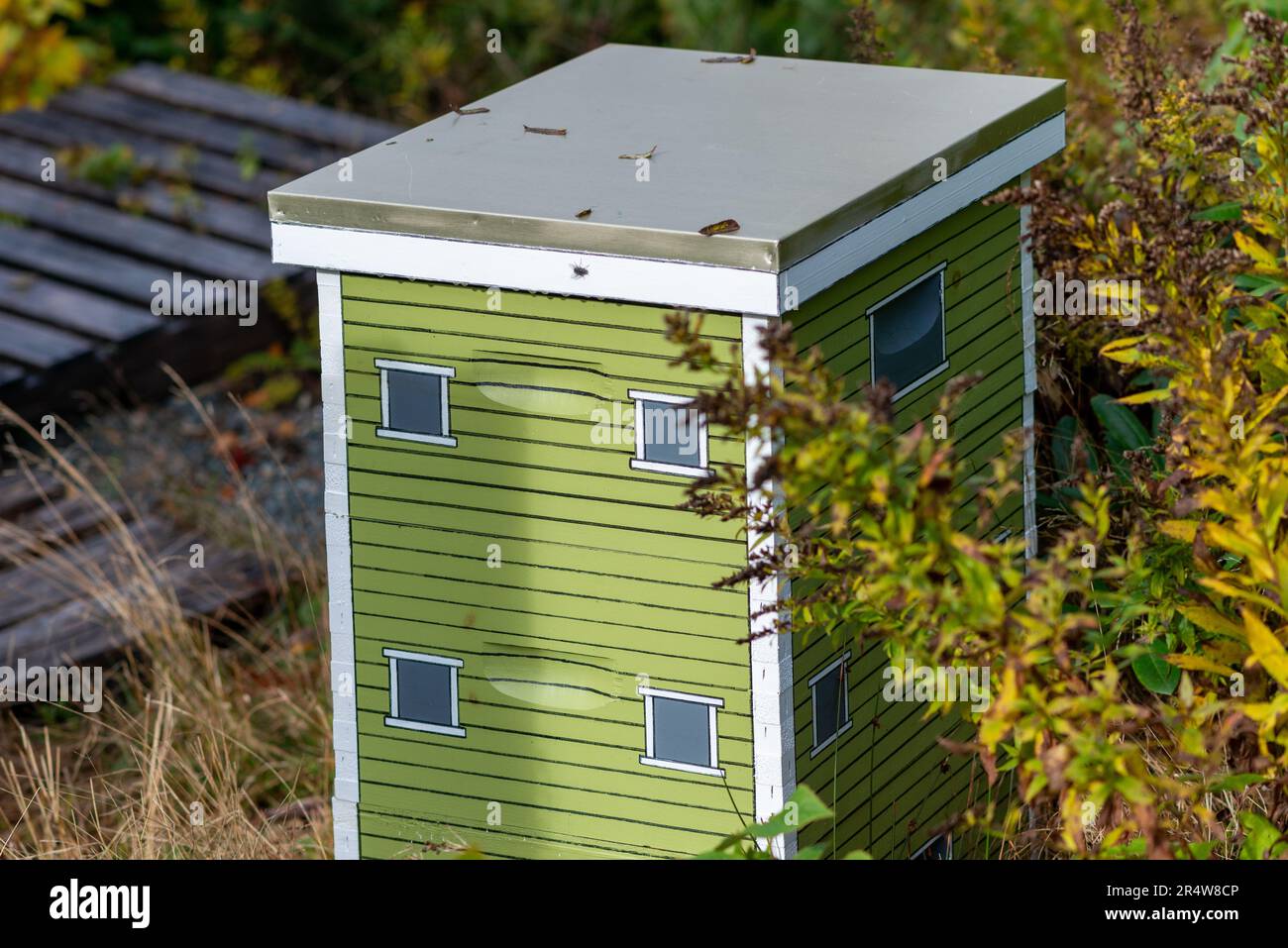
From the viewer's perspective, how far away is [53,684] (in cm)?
520

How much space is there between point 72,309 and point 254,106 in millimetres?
1903

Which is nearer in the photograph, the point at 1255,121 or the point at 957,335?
the point at 1255,121

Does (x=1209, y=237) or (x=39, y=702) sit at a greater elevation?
(x=1209, y=237)

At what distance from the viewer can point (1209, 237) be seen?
4145 mm

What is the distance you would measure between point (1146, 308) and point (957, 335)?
0.51 metres

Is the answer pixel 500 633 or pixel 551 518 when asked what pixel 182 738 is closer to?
pixel 500 633

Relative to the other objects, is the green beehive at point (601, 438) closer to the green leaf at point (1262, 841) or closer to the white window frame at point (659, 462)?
the white window frame at point (659, 462)

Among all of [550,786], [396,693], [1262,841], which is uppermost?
[1262,841]

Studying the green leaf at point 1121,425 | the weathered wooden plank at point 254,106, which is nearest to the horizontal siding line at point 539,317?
the green leaf at point 1121,425

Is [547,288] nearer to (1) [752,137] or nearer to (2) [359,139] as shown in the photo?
(1) [752,137]

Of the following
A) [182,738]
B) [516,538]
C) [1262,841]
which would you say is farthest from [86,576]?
[1262,841]

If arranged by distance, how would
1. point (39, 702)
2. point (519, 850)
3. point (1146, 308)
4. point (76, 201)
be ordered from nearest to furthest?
1. point (1146, 308)
2. point (519, 850)
3. point (39, 702)
4. point (76, 201)
